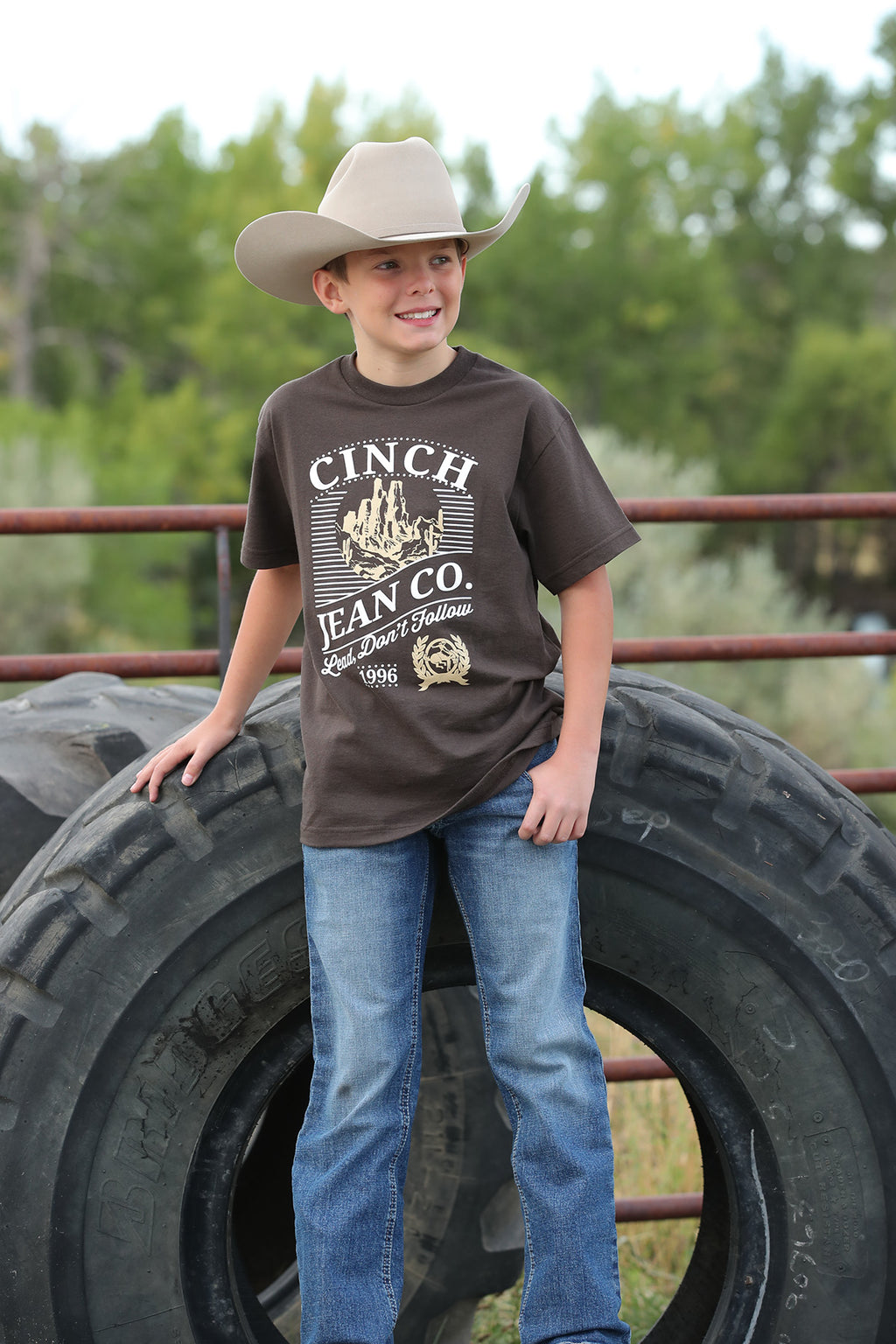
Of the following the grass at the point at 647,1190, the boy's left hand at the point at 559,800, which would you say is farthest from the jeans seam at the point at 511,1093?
the grass at the point at 647,1190

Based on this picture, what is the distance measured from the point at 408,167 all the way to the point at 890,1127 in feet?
4.38

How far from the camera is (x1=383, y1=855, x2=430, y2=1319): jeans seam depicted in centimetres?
155

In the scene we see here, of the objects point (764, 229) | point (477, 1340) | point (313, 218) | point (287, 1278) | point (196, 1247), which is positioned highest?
point (764, 229)

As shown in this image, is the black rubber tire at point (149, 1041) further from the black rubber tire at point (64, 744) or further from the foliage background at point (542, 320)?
the foliage background at point (542, 320)

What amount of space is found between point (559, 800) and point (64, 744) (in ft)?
3.79

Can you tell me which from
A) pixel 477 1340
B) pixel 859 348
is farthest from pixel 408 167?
pixel 859 348

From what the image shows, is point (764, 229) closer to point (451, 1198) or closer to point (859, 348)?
point (859, 348)

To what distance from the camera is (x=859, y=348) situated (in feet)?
91.9

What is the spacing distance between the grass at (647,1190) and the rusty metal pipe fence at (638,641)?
15 cm

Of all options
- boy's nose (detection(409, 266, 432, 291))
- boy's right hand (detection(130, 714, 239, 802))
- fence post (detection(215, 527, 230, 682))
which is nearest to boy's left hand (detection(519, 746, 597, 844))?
boy's right hand (detection(130, 714, 239, 802))

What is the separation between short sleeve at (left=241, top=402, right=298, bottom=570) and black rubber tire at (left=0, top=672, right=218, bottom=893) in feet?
1.73

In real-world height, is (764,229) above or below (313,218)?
above

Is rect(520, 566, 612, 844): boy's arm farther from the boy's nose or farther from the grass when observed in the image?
the grass

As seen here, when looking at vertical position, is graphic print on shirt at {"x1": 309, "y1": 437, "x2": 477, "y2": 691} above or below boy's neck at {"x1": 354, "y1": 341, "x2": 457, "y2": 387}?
below
